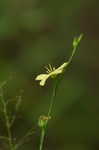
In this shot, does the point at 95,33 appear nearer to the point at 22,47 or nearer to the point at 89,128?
the point at 22,47

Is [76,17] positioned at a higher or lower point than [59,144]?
higher

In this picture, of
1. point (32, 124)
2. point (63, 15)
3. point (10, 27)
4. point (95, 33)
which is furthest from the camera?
point (95, 33)

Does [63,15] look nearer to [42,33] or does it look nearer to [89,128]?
[42,33]

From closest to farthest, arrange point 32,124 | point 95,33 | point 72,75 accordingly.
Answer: point 32,124 → point 72,75 → point 95,33

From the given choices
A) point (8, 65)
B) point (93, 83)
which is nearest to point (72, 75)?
point (93, 83)

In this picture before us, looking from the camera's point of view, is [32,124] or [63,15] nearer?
[32,124]

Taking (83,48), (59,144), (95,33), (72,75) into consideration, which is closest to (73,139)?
(59,144)

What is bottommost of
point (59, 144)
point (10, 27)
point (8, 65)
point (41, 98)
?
point (59, 144)
